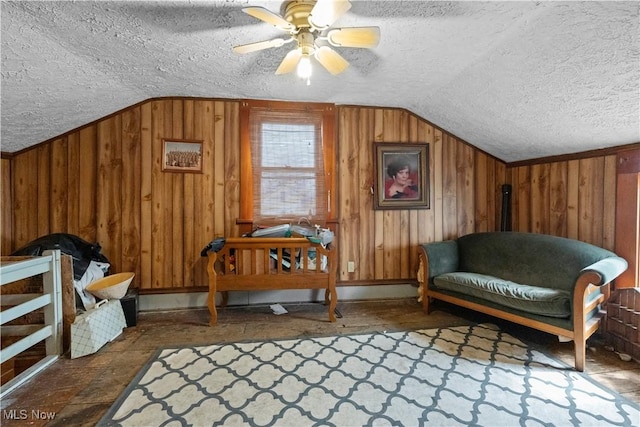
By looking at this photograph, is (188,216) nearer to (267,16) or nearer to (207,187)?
(207,187)

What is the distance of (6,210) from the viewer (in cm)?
259

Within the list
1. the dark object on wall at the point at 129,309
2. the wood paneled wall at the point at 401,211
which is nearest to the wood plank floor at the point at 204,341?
the dark object on wall at the point at 129,309

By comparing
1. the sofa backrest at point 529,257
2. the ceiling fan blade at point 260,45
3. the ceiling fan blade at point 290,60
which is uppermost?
the ceiling fan blade at point 260,45

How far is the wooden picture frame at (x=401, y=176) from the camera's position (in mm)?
3195

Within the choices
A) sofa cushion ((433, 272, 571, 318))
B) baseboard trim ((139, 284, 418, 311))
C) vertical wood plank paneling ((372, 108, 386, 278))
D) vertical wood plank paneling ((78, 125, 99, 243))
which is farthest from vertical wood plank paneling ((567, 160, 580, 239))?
vertical wood plank paneling ((78, 125, 99, 243))

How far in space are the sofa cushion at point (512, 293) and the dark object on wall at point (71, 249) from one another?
10.9 feet

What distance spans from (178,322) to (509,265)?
3.31m

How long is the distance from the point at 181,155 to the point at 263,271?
5.26ft

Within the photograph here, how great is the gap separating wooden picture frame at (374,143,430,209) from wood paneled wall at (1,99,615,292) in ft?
0.28

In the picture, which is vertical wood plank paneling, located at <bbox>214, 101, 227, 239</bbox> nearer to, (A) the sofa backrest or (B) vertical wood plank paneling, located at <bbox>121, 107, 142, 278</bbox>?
(B) vertical wood plank paneling, located at <bbox>121, 107, 142, 278</bbox>

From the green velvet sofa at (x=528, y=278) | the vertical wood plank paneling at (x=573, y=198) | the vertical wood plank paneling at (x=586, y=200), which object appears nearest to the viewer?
the green velvet sofa at (x=528, y=278)

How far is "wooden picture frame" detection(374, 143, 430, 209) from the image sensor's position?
3195 mm

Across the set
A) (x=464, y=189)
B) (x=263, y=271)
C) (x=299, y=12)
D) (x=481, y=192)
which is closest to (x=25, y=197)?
(x=263, y=271)

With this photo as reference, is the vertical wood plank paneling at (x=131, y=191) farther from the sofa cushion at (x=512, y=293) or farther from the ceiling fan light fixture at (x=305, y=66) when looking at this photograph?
the sofa cushion at (x=512, y=293)
